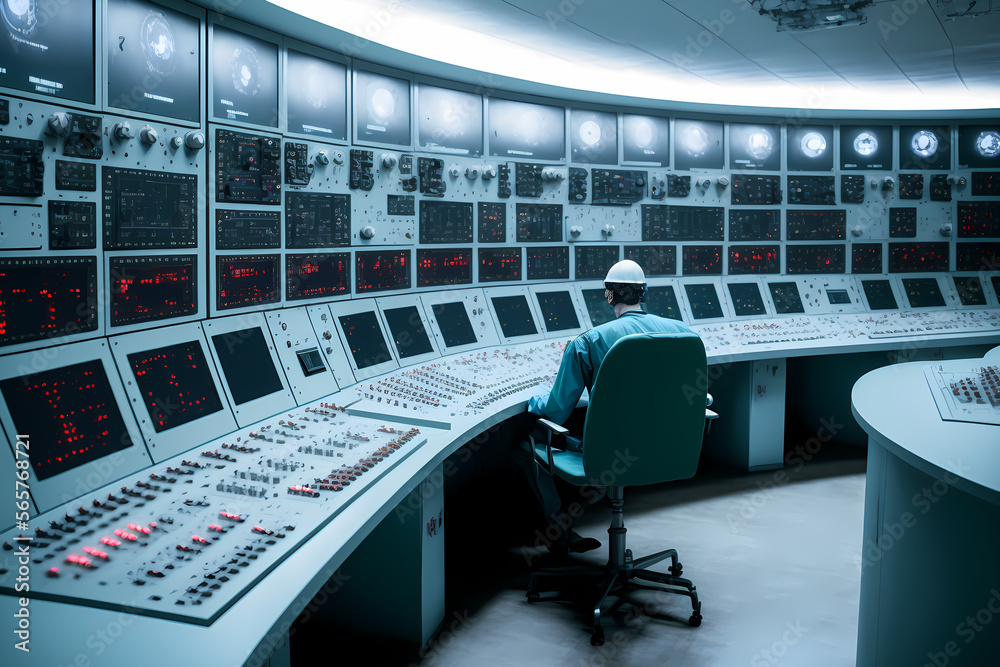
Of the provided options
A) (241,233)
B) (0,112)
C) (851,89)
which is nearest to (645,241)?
(851,89)

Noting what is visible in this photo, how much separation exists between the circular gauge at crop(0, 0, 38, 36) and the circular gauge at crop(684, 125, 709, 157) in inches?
137

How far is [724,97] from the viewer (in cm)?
431

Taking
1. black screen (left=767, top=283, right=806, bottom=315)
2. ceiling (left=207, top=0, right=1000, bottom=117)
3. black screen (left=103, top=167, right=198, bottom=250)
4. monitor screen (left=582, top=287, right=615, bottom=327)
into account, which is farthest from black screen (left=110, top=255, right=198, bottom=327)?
black screen (left=767, top=283, right=806, bottom=315)

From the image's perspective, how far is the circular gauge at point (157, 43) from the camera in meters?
1.96

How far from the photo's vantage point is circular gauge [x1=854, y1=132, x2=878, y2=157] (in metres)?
4.64

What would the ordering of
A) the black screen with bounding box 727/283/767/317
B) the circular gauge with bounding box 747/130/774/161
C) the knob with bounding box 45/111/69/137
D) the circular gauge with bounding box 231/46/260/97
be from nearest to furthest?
the knob with bounding box 45/111/69/137 < the circular gauge with bounding box 231/46/260/97 < the black screen with bounding box 727/283/767/317 < the circular gauge with bounding box 747/130/774/161

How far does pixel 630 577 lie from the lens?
256 centimetres

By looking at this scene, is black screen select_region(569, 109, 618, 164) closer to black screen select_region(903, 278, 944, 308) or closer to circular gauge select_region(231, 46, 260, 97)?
circular gauge select_region(231, 46, 260, 97)

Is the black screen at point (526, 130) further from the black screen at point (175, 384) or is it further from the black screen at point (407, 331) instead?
the black screen at point (175, 384)

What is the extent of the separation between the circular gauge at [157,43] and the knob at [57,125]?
0.36 meters

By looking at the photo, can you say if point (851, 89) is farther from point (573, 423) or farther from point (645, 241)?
point (573, 423)

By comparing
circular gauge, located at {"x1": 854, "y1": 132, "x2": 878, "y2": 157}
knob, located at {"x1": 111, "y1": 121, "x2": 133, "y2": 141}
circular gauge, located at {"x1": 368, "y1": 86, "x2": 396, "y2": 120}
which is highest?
circular gauge, located at {"x1": 854, "y1": 132, "x2": 878, "y2": 157}

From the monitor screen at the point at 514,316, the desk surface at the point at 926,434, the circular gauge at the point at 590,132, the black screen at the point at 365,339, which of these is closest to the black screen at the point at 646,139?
the circular gauge at the point at 590,132

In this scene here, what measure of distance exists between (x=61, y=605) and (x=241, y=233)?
4.84 feet
